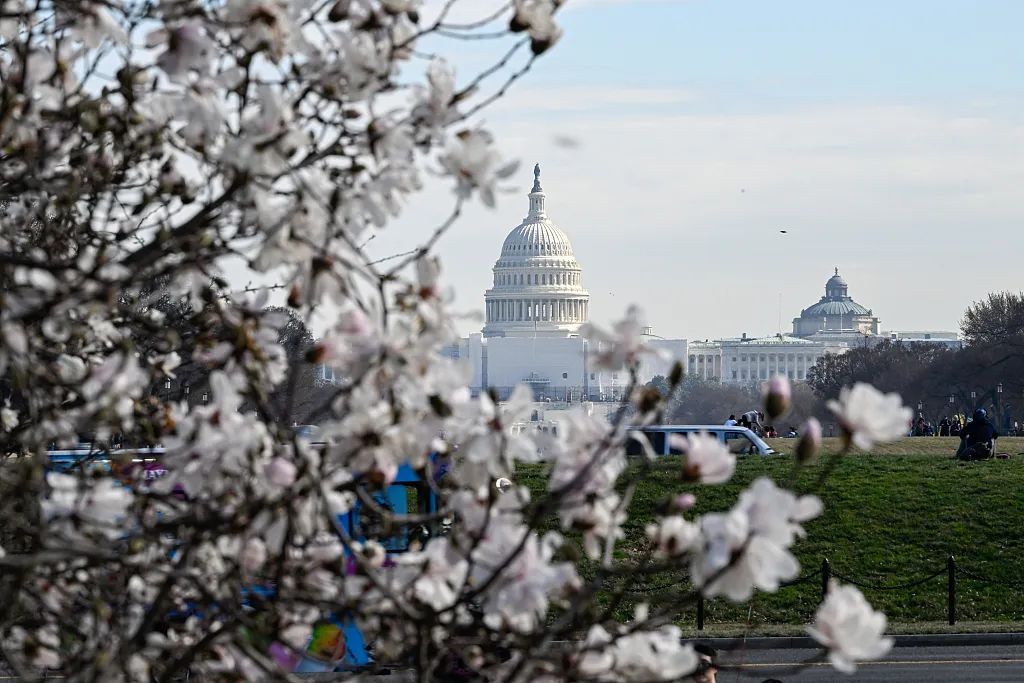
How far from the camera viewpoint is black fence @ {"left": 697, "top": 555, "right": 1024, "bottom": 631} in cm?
1842

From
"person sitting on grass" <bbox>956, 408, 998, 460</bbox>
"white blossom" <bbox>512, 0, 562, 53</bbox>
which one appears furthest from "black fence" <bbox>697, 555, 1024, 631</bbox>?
"white blossom" <bbox>512, 0, 562, 53</bbox>

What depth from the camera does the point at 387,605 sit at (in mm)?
3689

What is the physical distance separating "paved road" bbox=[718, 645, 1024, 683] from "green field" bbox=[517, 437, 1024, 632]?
1.00 meters

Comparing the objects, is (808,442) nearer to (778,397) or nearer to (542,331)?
(778,397)

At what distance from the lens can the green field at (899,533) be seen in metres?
19.3

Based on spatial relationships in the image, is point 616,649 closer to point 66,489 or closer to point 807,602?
point 66,489

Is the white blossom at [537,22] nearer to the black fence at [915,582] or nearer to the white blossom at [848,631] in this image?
the white blossom at [848,631]

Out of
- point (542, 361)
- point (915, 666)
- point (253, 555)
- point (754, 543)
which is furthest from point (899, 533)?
point (542, 361)

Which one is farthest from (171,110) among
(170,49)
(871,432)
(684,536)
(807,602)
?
(807,602)

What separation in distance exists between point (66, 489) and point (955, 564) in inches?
696

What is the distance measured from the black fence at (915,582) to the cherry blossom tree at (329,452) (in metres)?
14.3

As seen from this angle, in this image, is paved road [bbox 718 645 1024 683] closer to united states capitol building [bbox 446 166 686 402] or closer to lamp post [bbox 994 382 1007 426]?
lamp post [bbox 994 382 1007 426]

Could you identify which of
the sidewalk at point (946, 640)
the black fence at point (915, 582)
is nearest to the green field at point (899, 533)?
the black fence at point (915, 582)

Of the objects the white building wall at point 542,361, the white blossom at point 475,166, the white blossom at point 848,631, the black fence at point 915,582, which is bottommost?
the black fence at point 915,582
